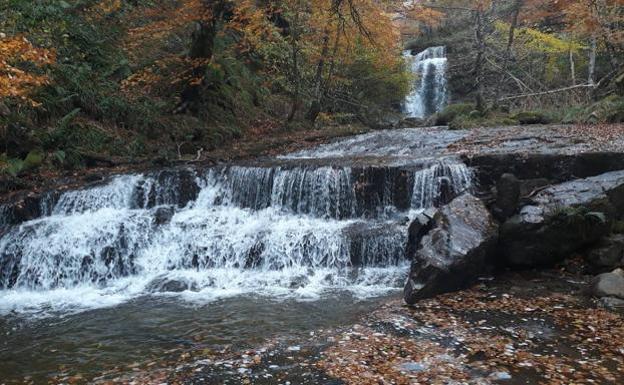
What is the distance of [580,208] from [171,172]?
940 centimetres

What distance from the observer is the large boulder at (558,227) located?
8.75 metres

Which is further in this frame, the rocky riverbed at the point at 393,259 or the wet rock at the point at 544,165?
the wet rock at the point at 544,165

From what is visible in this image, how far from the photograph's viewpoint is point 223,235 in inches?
434

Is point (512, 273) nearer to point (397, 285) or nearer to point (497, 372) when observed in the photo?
point (397, 285)

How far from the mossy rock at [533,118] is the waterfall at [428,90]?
37.5 ft

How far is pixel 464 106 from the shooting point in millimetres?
21469

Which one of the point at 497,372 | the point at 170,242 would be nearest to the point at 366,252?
the point at 170,242

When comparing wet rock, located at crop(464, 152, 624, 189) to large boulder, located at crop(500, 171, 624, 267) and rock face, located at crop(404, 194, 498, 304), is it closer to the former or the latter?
large boulder, located at crop(500, 171, 624, 267)

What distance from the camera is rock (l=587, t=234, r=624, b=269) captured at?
8375 mm

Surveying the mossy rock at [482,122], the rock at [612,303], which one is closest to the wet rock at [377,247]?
the rock at [612,303]

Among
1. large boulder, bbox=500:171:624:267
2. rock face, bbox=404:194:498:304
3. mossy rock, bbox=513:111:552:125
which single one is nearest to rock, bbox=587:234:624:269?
large boulder, bbox=500:171:624:267

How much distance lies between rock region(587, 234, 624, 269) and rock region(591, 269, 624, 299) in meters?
0.58

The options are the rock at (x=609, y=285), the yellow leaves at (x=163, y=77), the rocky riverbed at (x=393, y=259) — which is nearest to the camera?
the rocky riverbed at (x=393, y=259)

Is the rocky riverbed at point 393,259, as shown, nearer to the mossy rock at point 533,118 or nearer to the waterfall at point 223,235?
the waterfall at point 223,235
